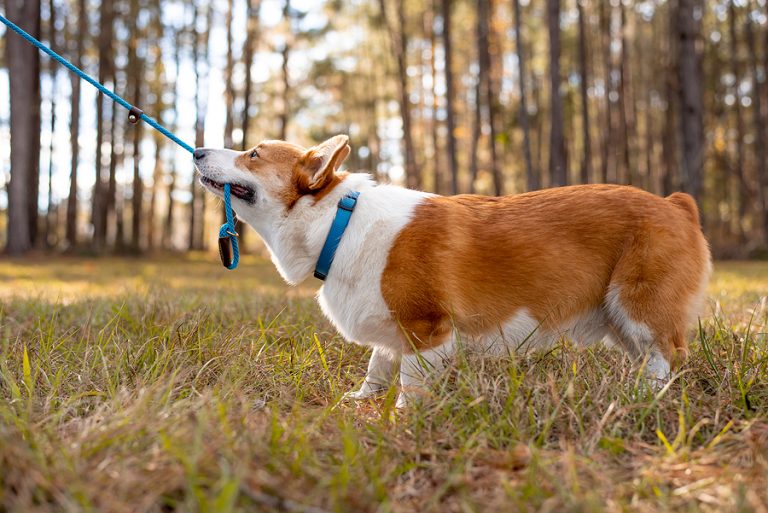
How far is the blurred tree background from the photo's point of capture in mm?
15266

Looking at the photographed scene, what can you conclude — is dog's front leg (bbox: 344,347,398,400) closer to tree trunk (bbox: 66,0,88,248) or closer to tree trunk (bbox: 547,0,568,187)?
Result: tree trunk (bbox: 547,0,568,187)

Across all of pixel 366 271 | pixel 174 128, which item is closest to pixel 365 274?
pixel 366 271

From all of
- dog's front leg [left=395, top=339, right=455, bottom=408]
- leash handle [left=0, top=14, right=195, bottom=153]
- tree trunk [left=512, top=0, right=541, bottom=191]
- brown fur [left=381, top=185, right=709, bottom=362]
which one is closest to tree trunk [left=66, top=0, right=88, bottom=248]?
tree trunk [left=512, top=0, right=541, bottom=191]

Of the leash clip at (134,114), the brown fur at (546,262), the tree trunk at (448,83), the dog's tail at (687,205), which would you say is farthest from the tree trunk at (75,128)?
the dog's tail at (687,205)

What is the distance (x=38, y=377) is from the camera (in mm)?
3002

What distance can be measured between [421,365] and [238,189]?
1323mm

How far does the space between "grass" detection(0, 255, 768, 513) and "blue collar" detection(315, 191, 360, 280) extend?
49cm

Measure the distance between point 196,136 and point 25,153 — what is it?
7482 mm

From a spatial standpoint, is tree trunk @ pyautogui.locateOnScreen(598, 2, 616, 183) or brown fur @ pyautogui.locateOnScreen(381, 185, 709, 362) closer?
brown fur @ pyautogui.locateOnScreen(381, 185, 709, 362)

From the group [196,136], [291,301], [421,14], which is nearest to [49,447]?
[291,301]

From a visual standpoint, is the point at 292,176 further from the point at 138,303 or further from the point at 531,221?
the point at 138,303

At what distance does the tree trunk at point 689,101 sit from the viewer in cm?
1229

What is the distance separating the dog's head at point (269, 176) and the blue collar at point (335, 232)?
0.16m

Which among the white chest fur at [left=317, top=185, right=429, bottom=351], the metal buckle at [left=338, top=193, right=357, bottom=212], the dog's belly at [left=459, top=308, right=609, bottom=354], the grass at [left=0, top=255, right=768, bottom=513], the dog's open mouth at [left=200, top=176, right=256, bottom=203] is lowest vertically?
the grass at [left=0, top=255, right=768, bottom=513]
